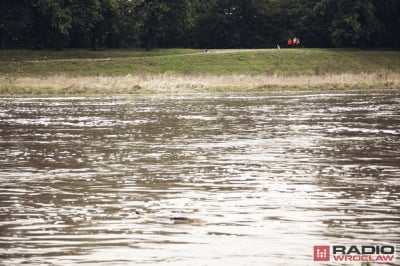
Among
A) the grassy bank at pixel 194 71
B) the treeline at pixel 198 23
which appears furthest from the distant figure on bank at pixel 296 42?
the grassy bank at pixel 194 71

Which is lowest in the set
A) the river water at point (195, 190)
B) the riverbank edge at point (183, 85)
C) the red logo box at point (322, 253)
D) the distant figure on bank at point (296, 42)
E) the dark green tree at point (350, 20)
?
the riverbank edge at point (183, 85)

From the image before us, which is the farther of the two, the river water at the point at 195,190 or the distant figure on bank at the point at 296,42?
the distant figure on bank at the point at 296,42

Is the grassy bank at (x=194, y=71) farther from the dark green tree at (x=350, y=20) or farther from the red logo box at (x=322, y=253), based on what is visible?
the red logo box at (x=322, y=253)

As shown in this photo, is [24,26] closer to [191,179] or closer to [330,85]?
[330,85]

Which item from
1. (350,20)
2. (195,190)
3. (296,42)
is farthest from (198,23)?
(195,190)

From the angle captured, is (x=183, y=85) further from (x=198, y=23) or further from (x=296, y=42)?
(x=198, y=23)

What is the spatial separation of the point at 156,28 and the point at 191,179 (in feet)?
274

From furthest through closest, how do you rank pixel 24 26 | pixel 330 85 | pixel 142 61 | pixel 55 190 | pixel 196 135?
pixel 24 26 → pixel 142 61 → pixel 330 85 → pixel 196 135 → pixel 55 190

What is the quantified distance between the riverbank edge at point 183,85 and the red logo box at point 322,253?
42328 mm

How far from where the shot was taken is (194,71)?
7319 cm

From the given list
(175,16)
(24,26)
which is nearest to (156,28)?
(175,16)

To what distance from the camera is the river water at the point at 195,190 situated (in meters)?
9.77

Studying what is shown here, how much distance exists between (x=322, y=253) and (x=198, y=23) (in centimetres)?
10937

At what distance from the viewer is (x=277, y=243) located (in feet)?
32.3
